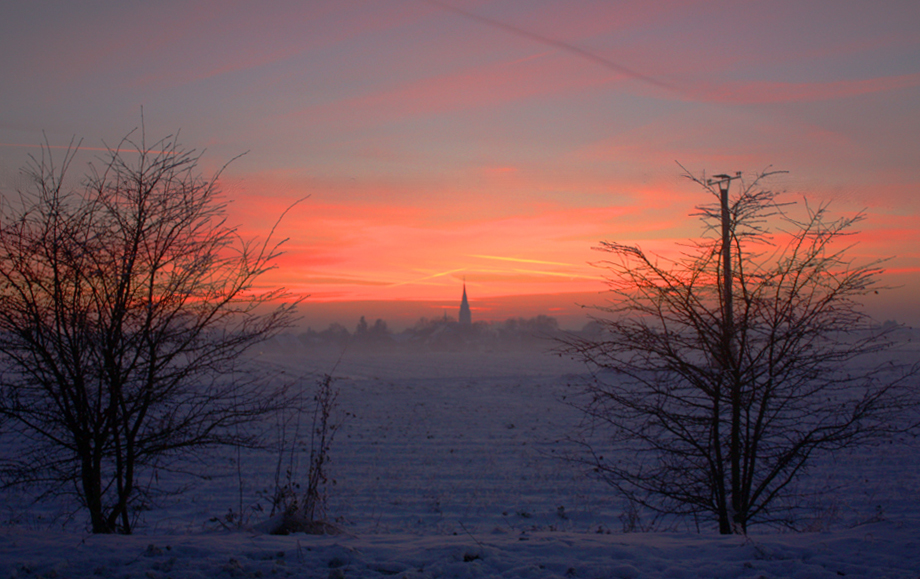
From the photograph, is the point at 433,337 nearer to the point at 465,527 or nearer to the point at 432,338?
the point at 432,338

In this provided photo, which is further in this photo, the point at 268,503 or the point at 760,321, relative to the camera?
the point at 268,503

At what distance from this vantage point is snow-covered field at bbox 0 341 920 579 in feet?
14.0

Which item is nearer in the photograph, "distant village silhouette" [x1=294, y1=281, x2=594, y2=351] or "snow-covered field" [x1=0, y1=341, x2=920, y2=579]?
"snow-covered field" [x1=0, y1=341, x2=920, y2=579]

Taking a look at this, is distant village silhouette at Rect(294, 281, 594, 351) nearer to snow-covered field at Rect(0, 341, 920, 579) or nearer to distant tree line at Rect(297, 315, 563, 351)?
distant tree line at Rect(297, 315, 563, 351)

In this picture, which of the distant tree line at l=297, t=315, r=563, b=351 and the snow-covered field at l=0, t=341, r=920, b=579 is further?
the distant tree line at l=297, t=315, r=563, b=351

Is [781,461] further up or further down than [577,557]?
further up

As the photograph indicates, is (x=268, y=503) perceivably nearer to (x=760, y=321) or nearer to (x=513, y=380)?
(x=760, y=321)

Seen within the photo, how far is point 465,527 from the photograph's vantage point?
7746mm

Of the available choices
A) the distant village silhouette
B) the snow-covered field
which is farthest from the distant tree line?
the snow-covered field

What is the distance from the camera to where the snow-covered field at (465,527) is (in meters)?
4.26

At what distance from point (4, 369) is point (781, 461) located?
8249 millimetres

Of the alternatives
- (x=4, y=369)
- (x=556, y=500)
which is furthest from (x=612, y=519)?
(x=4, y=369)

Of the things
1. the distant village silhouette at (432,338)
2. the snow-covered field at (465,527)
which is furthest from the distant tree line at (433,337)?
the snow-covered field at (465,527)

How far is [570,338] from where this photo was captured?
6617mm
